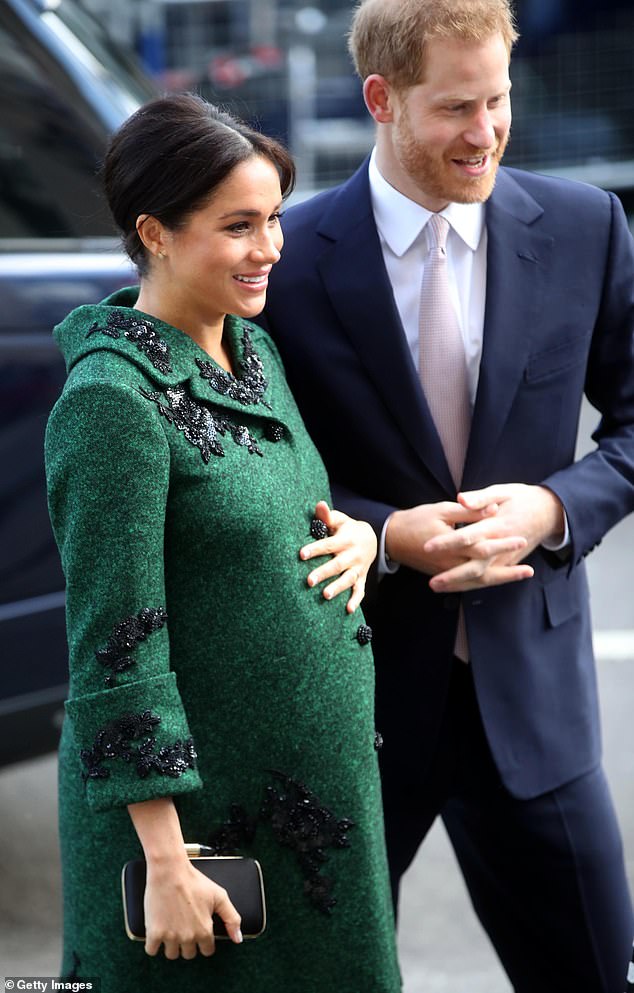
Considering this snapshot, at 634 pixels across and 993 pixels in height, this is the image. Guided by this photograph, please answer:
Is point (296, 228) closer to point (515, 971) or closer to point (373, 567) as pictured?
point (373, 567)

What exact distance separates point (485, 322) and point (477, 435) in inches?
7.0

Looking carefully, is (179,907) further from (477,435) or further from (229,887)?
(477,435)

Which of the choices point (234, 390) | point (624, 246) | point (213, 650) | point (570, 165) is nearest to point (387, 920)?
point (213, 650)

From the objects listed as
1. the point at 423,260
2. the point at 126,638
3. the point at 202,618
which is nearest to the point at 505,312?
the point at 423,260

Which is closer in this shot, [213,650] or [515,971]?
[213,650]

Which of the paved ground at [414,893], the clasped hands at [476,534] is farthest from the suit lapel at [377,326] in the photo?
the paved ground at [414,893]

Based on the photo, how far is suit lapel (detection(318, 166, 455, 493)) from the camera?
223 centimetres

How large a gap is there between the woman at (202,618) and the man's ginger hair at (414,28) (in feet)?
0.96

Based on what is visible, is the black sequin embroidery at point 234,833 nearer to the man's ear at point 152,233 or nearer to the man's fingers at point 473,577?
the man's fingers at point 473,577

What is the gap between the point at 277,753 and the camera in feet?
6.49

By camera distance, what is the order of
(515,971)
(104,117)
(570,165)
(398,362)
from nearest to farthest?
(398,362) < (515,971) < (104,117) < (570,165)

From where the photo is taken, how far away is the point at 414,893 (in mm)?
3586

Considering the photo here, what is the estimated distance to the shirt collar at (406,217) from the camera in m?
2.27

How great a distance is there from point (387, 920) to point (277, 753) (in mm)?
320
